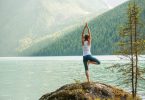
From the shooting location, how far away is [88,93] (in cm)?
2042

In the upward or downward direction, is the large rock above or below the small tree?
below

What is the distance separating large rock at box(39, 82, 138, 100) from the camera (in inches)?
795

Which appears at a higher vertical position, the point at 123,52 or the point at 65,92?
the point at 123,52

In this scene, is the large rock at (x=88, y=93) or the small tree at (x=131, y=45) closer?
the large rock at (x=88, y=93)

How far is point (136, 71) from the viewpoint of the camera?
25891mm

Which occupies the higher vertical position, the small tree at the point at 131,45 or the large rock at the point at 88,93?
the small tree at the point at 131,45

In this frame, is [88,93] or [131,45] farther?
[131,45]

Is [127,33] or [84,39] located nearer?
[84,39]

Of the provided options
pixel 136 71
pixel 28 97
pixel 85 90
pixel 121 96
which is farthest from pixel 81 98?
pixel 28 97

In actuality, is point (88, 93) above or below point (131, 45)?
below

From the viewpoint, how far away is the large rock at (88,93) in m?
20.2

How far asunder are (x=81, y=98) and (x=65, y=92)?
41.2 inches

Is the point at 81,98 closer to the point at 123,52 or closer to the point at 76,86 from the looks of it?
the point at 76,86

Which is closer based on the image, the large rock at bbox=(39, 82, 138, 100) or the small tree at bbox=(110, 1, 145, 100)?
the large rock at bbox=(39, 82, 138, 100)
